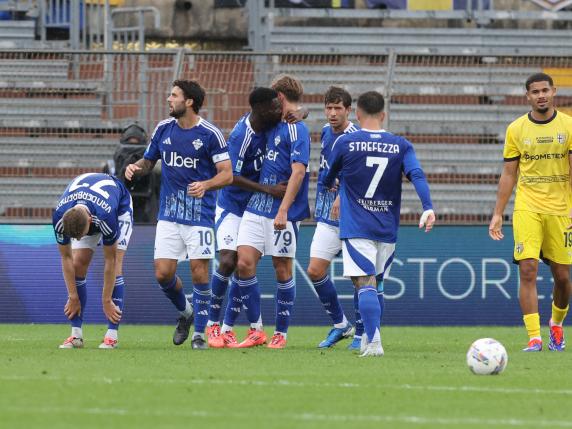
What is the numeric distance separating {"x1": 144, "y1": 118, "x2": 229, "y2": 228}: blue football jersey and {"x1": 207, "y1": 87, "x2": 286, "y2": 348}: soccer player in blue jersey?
0.41 meters

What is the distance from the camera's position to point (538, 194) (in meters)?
11.9

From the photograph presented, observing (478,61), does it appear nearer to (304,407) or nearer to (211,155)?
(211,155)

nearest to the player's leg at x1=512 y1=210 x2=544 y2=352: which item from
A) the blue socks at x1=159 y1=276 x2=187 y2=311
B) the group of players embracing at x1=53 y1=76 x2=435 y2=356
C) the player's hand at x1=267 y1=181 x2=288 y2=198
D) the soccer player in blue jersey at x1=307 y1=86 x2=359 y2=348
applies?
the group of players embracing at x1=53 y1=76 x2=435 y2=356

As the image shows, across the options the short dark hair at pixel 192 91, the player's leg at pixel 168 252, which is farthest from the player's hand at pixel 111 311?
the short dark hair at pixel 192 91

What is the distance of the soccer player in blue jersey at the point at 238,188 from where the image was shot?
39.7 ft

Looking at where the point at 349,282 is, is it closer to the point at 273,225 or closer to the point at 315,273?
the point at 315,273

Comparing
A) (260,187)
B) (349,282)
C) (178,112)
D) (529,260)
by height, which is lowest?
(349,282)

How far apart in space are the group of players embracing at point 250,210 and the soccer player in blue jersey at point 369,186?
11 mm

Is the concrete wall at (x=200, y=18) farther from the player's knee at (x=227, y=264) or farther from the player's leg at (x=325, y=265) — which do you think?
the player's knee at (x=227, y=264)

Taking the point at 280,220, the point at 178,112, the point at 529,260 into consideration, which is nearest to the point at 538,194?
the point at 529,260

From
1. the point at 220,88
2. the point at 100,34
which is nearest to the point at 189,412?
the point at 220,88

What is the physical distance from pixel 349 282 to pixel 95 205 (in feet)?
19.9

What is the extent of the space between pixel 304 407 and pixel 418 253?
387 inches

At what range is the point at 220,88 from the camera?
64.1 ft
